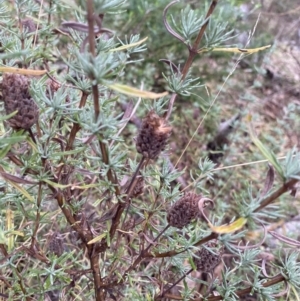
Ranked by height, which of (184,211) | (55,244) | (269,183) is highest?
(269,183)

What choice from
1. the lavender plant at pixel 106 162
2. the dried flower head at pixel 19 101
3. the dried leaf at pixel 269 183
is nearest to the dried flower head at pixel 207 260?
the lavender plant at pixel 106 162

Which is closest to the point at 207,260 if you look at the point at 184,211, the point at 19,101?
the point at 184,211

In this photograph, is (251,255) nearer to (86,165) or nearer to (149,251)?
(149,251)

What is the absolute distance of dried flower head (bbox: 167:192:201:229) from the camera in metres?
0.59

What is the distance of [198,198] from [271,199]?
162 millimetres

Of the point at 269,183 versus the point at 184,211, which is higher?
the point at 269,183

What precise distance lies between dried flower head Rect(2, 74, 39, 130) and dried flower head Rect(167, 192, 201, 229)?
9.6 inches

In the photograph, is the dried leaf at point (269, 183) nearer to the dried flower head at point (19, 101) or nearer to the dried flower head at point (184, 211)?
the dried flower head at point (184, 211)

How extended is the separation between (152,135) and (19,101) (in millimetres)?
170

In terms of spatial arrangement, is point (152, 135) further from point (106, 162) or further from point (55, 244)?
point (55, 244)

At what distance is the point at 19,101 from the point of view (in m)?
0.50

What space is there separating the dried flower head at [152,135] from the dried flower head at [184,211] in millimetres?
104

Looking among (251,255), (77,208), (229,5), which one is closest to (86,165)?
(77,208)

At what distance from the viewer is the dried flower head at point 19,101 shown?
19.6 inches
